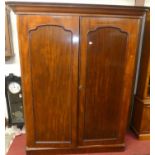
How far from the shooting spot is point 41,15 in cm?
161

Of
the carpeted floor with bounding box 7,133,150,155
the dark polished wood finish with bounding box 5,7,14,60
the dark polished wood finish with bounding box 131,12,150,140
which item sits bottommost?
the carpeted floor with bounding box 7,133,150,155

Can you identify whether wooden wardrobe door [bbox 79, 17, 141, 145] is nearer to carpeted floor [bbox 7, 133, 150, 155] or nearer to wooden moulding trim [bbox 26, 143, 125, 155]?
wooden moulding trim [bbox 26, 143, 125, 155]

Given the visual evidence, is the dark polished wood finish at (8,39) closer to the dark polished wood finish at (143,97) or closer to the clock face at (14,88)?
the clock face at (14,88)

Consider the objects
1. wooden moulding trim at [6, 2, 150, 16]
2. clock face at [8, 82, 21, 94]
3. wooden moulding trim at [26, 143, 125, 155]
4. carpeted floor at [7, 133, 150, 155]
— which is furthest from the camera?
clock face at [8, 82, 21, 94]

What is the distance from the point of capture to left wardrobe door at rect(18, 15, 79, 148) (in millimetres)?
1647

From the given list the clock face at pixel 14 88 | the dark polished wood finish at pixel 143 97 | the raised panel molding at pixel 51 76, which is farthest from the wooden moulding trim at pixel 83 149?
the clock face at pixel 14 88

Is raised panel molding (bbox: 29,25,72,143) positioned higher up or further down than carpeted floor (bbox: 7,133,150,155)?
higher up

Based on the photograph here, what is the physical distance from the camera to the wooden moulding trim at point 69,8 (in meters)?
1.56

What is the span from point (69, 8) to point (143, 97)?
4.90ft

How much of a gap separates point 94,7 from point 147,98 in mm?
1389

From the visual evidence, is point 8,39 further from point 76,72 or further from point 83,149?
point 83,149

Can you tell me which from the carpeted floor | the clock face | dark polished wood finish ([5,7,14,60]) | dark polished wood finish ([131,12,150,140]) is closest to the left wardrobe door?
the carpeted floor

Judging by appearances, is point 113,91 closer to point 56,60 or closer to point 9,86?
point 56,60

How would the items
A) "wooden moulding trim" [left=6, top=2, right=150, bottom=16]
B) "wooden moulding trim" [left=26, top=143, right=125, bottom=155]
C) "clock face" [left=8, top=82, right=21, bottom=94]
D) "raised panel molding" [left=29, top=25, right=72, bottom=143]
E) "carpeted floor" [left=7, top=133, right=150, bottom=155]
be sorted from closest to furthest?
"wooden moulding trim" [left=6, top=2, right=150, bottom=16], "raised panel molding" [left=29, top=25, right=72, bottom=143], "wooden moulding trim" [left=26, top=143, right=125, bottom=155], "carpeted floor" [left=7, top=133, right=150, bottom=155], "clock face" [left=8, top=82, right=21, bottom=94]
